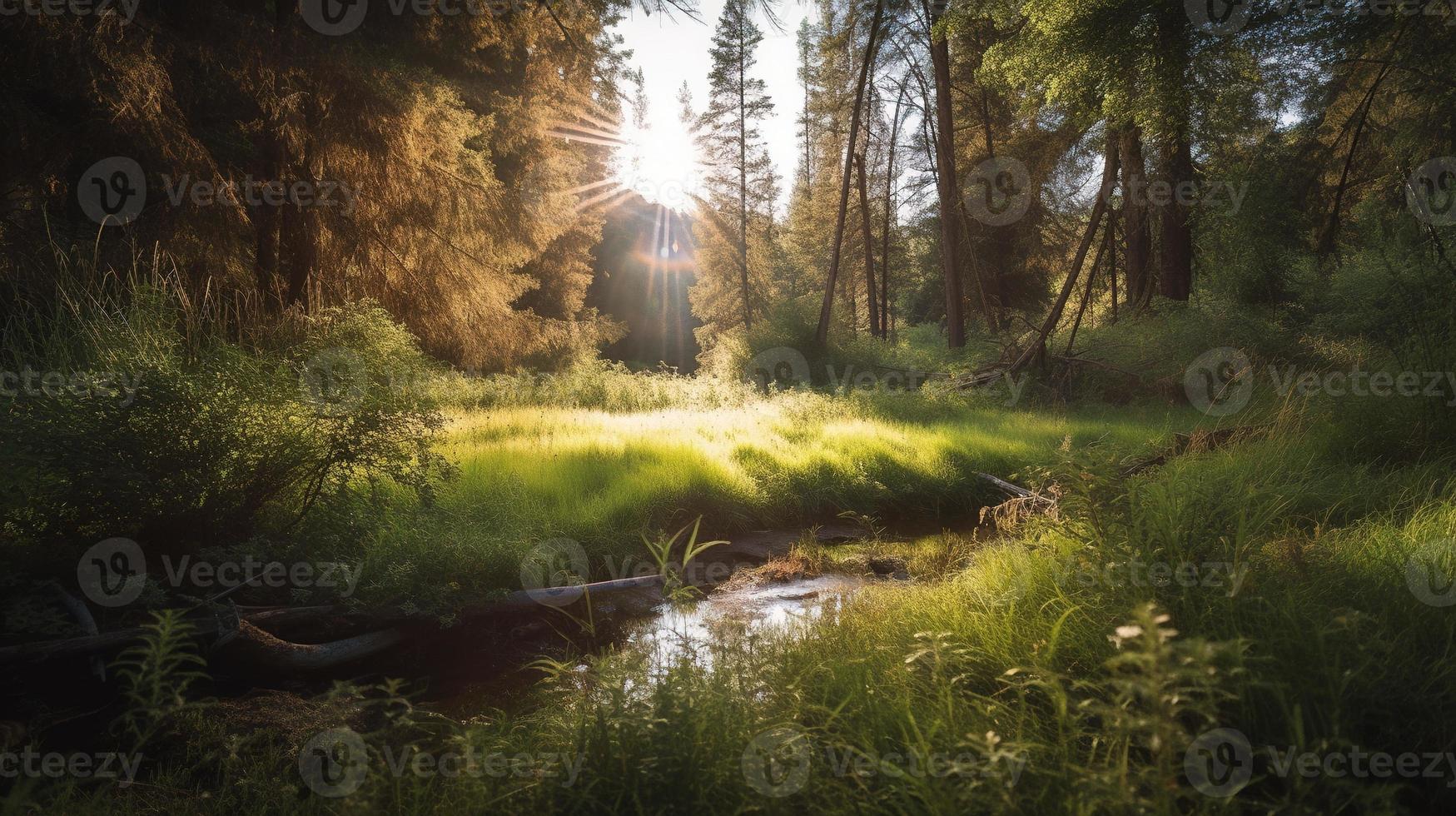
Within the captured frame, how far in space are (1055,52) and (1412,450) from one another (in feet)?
21.1

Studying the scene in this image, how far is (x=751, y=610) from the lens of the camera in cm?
541

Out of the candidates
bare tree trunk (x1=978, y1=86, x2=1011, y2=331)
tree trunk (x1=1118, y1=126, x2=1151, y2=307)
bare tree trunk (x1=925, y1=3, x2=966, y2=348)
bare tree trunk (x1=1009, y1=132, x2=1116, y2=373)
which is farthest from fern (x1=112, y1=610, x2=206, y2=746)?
bare tree trunk (x1=978, y1=86, x2=1011, y2=331)

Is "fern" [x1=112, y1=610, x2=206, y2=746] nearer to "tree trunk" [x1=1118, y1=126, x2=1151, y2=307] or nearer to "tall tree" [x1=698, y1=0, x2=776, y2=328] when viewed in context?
"tree trunk" [x1=1118, y1=126, x2=1151, y2=307]

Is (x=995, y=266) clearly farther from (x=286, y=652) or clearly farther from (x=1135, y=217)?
(x=286, y=652)

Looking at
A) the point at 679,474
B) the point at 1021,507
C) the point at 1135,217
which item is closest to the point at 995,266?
the point at 1135,217

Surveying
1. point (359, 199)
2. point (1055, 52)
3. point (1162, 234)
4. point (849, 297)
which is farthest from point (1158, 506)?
point (849, 297)

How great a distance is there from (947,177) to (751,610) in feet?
43.0

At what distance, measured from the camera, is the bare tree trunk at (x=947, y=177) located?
1473cm

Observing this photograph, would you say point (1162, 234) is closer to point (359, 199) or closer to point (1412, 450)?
point (1412, 450)

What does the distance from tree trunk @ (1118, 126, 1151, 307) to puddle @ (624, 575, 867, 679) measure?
1095cm

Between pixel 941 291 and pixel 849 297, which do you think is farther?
pixel 849 297

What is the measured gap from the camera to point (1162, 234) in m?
14.5

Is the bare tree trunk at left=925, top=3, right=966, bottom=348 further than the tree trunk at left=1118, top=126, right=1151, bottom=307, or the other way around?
the bare tree trunk at left=925, top=3, right=966, bottom=348

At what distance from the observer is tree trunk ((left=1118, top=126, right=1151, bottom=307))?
512 inches
